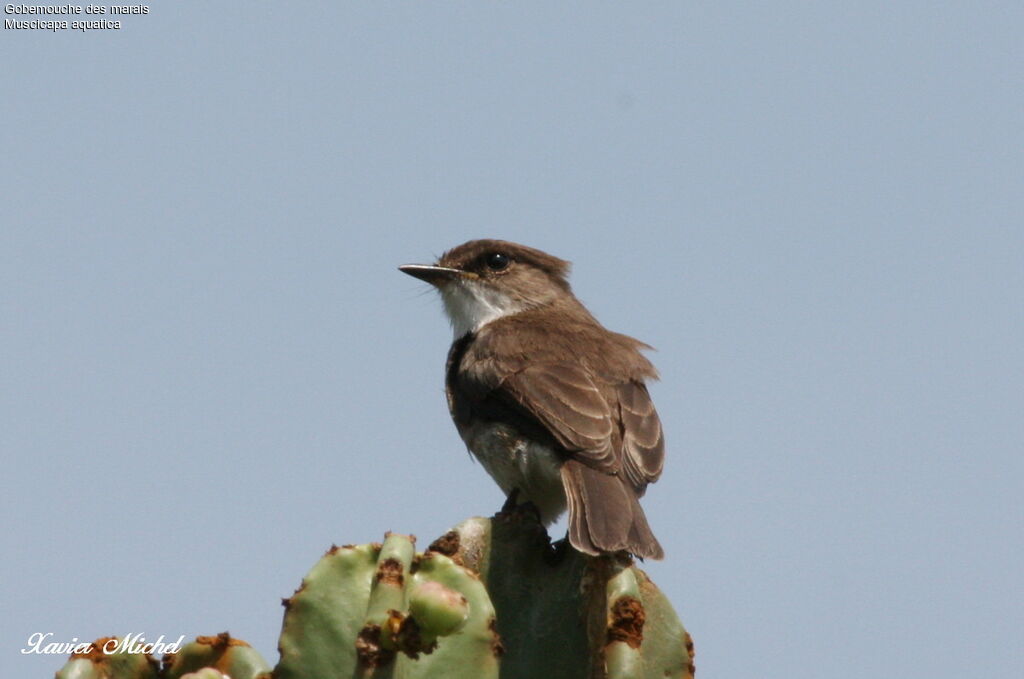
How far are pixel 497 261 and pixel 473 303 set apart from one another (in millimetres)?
445

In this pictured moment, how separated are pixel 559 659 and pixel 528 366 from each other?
2.93 meters

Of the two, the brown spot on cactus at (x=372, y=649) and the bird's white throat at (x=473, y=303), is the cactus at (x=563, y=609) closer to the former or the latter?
the brown spot on cactus at (x=372, y=649)

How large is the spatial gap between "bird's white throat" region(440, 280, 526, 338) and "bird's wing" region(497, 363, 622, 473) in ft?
5.60

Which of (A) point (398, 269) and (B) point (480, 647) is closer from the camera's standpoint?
(B) point (480, 647)

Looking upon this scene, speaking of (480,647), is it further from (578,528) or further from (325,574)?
(578,528)

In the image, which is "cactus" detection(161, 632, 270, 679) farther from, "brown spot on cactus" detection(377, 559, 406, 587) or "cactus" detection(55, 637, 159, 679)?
"brown spot on cactus" detection(377, 559, 406, 587)

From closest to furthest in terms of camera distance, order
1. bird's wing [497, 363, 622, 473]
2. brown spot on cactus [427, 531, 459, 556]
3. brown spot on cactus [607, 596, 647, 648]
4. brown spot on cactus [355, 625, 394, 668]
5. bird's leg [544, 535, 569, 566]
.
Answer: brown spot on cactus [355, 625, 394, 668], brown spot on cactus [607, 596, 647, 648], brown spot on cactus [427, 531, 459, 556], bird's leg [544, 535, 569, 566], bird's wing [497, 363, 622, 473]

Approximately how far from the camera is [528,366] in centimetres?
780

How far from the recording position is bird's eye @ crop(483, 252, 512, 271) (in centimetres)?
985

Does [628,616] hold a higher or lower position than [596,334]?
lower

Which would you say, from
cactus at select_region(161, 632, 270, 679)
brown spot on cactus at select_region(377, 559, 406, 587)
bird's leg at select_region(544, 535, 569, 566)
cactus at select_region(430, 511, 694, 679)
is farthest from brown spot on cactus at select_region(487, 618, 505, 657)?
bird's leg at select_region(544, 535, 569, 566)

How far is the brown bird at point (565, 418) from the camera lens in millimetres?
6656

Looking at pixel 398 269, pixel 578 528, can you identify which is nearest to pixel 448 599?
pixel 578 528

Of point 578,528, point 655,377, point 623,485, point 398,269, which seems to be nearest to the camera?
point 578,528
